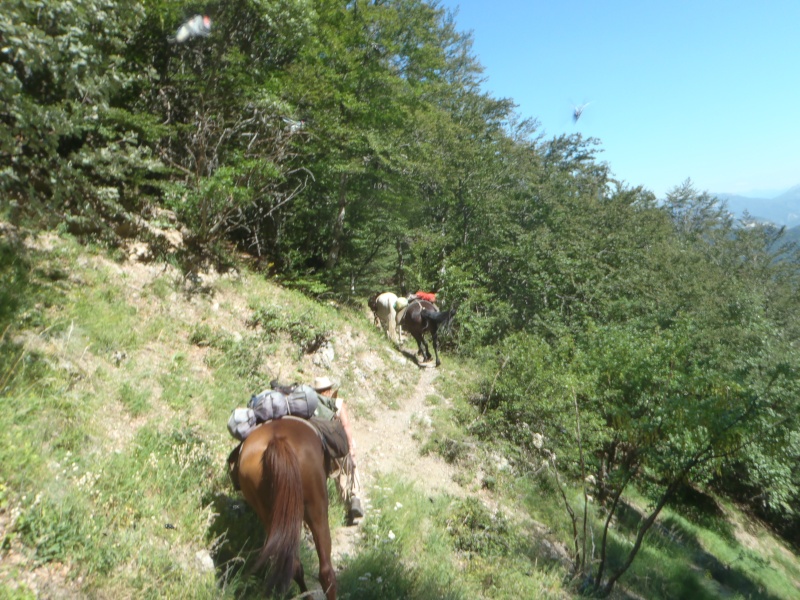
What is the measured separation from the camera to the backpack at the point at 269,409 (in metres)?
4.50

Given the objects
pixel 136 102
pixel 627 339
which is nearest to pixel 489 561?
pixel 627 339

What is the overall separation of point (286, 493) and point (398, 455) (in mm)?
5317

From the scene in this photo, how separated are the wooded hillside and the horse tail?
8.36ft

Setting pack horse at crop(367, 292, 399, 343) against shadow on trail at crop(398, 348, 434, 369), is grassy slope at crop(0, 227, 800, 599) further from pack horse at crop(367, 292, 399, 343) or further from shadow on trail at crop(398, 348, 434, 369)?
pack horse at crop(367, 292, 399, 343)

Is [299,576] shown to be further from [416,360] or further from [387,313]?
[387,313]

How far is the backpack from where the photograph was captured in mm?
4504

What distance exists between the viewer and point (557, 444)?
35.4 ft

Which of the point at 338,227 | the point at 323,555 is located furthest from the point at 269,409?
the point at 338,227

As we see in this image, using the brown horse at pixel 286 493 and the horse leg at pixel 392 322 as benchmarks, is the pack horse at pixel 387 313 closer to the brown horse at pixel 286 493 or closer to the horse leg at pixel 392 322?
the horse leg at pixel 392 322

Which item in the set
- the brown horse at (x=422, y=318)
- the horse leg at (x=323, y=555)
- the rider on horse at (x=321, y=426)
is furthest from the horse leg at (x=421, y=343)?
the horse leg at (x=323, y=555)

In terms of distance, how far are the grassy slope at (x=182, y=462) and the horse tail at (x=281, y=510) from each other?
1.13 ft

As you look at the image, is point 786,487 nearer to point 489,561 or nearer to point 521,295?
point 489,561

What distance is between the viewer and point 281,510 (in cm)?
375

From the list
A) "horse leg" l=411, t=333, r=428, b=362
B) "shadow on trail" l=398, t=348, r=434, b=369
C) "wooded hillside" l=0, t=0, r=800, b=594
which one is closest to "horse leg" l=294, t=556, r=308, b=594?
"wooded hillside" l=0, t=0, r=800, b=594
